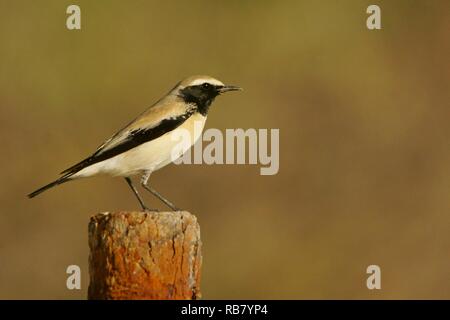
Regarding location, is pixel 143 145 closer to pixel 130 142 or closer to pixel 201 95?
pixel 130 142

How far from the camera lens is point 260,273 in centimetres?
1411

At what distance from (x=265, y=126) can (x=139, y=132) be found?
7.00 m

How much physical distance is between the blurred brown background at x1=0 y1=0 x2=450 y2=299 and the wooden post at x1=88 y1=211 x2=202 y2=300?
21.6 ft

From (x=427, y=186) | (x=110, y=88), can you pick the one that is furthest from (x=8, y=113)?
(x=427, y=186)

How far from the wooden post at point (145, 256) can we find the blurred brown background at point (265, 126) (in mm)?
6588

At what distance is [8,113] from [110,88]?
1.61 metres

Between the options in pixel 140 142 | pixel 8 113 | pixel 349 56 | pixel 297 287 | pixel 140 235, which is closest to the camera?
pixel 140 235

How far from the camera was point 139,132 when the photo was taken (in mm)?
7984

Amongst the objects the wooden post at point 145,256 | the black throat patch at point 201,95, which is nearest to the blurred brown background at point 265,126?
the black throat patch at point 201,95

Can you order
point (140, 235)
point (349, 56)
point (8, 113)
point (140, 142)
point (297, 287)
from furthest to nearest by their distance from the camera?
1. point (349, 56)
2. point (8, 113)
3. point (297, 287)
4. point (140, 142)
5. point (140, 235)

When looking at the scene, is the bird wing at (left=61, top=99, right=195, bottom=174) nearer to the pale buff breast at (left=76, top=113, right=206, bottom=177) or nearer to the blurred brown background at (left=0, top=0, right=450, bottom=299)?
the pale buff breast at (left=76, top=113, right=206, bottom=177)

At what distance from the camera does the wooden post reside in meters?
6.03

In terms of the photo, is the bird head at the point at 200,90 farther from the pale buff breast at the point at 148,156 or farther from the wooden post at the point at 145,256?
the wooden post at the point at 145,256

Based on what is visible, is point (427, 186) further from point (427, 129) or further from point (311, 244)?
point (311, 244)
